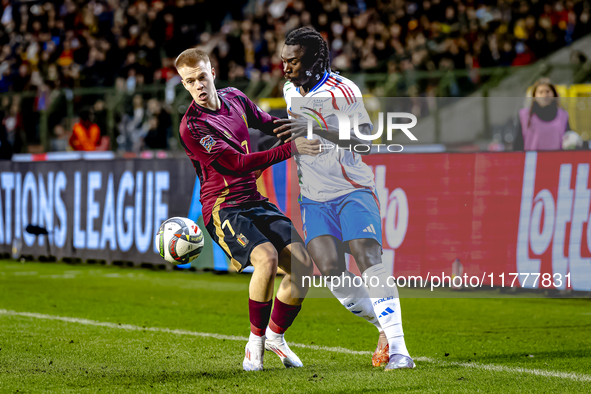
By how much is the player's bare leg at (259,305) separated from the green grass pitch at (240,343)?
0.12m

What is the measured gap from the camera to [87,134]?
43.9 feet

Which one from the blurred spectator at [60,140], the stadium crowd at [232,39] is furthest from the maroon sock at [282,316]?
the blurred spectator at [60,140]

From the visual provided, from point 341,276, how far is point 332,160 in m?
0.82

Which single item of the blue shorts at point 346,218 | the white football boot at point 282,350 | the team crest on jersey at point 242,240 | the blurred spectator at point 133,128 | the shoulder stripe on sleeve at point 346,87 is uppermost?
the shoulder stripe on sleeve at point 346,87

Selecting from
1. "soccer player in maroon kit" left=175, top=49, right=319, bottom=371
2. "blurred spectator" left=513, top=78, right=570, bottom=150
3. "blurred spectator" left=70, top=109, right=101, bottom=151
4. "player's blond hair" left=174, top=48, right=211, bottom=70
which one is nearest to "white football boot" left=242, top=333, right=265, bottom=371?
"soccer player in maroon kit" left=175, top=49, right=319, bottom=371

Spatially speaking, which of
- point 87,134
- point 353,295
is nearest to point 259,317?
point 353,295

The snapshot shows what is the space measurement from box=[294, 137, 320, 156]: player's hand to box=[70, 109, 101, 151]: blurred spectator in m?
8.92

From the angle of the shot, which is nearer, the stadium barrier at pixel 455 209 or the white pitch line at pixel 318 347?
the white pitch line at pixel 318 347

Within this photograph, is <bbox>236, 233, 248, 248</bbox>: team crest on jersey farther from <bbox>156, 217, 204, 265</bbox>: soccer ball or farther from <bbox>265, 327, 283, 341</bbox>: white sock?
<bbox>265, 327, 283, 341</bbox>: white sock

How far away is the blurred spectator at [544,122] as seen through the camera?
877 cm

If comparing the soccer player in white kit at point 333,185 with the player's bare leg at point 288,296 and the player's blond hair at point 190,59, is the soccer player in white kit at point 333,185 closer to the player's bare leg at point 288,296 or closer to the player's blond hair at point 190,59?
the player's bare leg at point 288,296

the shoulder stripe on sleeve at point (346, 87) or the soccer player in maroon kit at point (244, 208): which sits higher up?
the shoulder stripe on sleeve at point (346, 87)

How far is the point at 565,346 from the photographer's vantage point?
20.4 feet

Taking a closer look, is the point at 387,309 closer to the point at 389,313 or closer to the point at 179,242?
the point at 389,313
